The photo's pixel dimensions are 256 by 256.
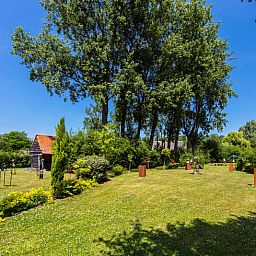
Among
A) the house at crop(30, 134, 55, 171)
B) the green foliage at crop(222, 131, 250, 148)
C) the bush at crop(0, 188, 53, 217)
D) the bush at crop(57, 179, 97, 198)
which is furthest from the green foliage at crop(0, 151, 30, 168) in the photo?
the green foliage at crop(222, 131, 250, 148)

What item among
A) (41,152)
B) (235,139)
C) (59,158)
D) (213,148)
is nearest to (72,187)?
(59,158)

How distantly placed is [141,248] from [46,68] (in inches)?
922

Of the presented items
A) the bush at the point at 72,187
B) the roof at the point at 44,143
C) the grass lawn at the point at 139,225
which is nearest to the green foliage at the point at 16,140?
the roof at the point at 44,143

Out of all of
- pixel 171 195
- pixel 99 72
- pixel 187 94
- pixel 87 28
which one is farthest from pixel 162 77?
pixel 171 195

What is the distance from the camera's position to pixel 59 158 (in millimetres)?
13180

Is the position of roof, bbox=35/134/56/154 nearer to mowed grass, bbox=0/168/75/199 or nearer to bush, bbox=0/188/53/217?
mowed grass, bbox=0/168/75/199

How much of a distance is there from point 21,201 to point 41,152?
20118mm

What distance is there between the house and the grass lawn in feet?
62.1

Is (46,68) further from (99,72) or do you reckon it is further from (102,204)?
(102,204)

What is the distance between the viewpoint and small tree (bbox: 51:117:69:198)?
12797 mm

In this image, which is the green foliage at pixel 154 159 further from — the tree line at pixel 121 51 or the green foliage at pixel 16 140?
the green foliage at pixel 16 140

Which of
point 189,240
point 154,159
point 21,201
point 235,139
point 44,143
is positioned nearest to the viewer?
point 189,240

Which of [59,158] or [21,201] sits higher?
[59,158]

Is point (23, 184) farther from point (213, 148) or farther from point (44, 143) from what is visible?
point (213, 148)
